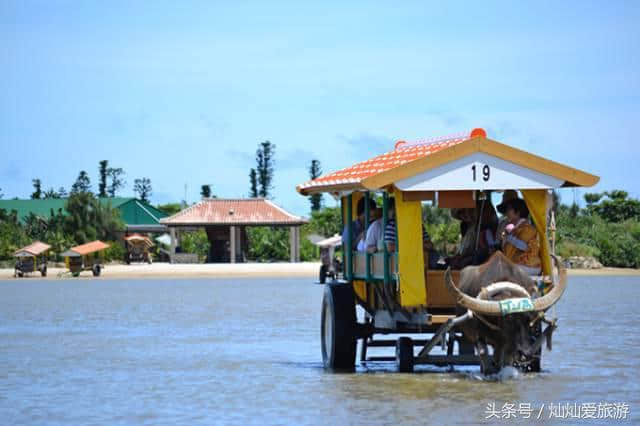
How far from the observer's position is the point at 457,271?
1312cm

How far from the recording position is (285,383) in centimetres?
1366

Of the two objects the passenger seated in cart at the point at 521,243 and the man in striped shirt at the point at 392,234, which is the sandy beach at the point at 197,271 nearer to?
Result: the man in striped shirt at the point at 392,234

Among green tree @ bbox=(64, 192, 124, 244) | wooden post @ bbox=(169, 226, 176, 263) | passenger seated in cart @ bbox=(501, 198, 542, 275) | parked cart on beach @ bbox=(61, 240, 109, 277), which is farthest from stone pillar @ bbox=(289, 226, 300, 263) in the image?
passenger seated in cart @ bbox=(501, 198, 542, 275)

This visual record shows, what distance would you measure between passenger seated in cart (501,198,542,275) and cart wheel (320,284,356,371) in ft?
6.22

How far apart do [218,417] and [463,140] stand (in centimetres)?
389

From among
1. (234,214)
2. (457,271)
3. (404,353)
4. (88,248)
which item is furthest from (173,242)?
(457,271)

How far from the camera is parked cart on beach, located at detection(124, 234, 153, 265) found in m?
70.8

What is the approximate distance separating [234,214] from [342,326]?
55.4 metres

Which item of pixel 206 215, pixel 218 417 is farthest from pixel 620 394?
pixel 206 215

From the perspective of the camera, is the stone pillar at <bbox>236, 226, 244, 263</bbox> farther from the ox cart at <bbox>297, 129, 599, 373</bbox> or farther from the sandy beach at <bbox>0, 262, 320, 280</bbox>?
the ox cart at <bbox>297, 129, 599, 373</bbox>

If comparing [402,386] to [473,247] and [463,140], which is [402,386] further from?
[463,140]

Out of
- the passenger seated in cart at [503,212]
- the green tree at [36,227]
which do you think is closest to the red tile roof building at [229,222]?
the green tree at [36,227]

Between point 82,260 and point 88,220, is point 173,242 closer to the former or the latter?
point 88,220

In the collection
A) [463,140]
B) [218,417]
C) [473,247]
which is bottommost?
[218,417]
